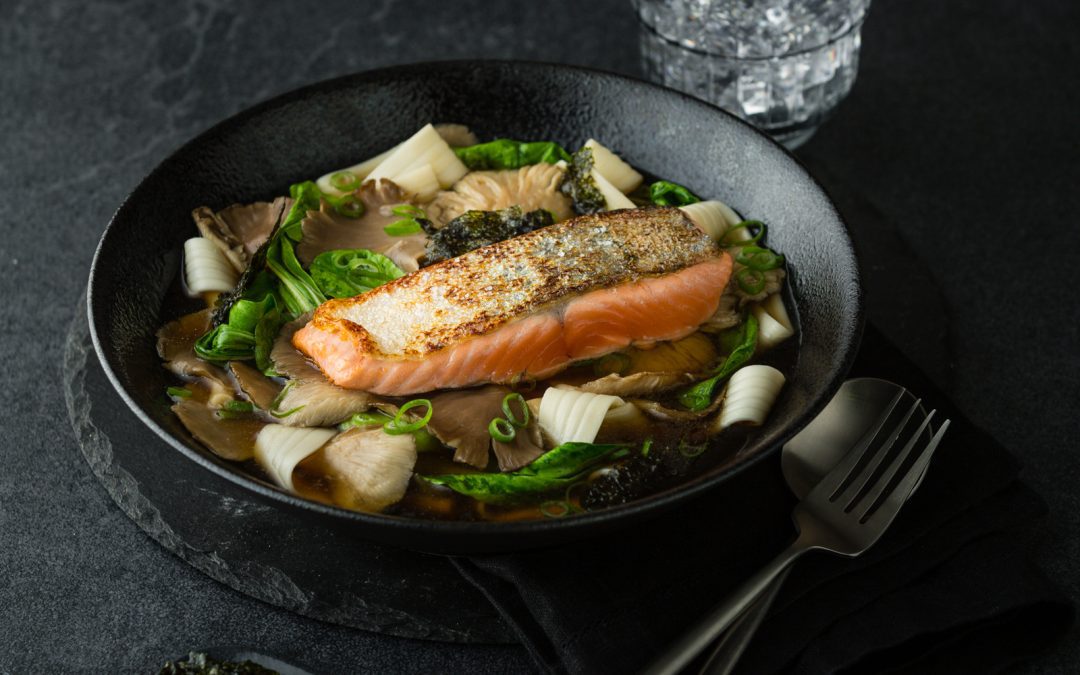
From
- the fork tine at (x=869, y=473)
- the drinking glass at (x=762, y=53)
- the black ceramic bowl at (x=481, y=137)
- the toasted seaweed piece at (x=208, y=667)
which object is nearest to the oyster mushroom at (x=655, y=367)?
the black ceramic bowl at (x=481, y=137)

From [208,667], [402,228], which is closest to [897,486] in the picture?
[402,228]

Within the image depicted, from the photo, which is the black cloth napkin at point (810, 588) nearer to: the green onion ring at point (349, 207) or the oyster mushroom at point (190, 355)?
the oyster mushroom at point (190, 355)

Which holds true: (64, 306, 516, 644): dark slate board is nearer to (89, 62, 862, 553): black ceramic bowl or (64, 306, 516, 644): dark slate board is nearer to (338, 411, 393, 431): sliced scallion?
(89, 62, 862, 553): black ceramic bowl

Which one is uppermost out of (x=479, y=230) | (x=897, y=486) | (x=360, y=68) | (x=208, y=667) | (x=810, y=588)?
(x=479, y=230)

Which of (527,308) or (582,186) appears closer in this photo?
(527,308)

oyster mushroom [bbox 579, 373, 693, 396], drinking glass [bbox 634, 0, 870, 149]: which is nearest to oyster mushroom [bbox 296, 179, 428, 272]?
oyster mushroom [bbox 579, 373, 693, 396]

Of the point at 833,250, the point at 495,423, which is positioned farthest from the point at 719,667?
the point at 833,250

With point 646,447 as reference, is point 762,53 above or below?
above

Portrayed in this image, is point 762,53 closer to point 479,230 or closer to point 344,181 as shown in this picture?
point 479,230
